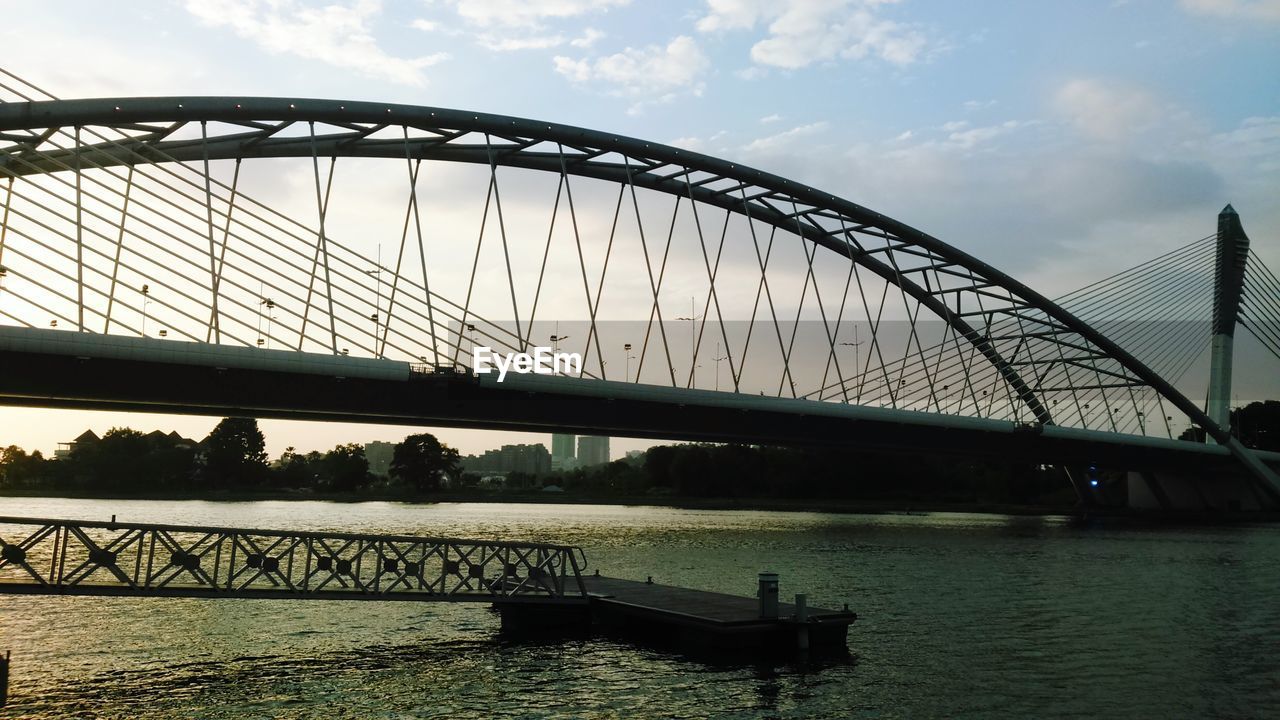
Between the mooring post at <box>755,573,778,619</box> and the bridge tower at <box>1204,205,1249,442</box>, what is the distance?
9474 cm

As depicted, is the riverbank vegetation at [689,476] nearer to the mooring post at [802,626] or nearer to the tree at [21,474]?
the tree at [21,474]

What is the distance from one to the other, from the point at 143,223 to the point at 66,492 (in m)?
151

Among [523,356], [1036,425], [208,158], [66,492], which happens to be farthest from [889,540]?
[66,492]

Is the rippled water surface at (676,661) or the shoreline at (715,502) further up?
the shoreline at (715,502)

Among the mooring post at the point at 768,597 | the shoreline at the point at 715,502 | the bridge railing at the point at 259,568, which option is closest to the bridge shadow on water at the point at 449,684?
the mooring post at the point at 768,597

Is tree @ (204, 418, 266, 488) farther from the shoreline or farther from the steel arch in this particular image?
the steel arch

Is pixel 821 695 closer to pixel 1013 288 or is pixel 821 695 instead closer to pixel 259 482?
pixel 1013 288

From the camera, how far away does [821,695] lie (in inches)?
882

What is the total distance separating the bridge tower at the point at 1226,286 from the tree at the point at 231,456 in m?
159

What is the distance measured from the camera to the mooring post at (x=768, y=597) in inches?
1081

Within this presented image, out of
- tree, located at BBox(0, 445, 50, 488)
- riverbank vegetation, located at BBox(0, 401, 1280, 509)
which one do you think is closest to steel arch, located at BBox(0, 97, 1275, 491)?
riverbank vegetation, located at BBox(0, 401, 1280, 509)

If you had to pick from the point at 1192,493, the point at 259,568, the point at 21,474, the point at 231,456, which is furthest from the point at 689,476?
the point at 259,568

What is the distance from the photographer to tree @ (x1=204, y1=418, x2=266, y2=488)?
7530 inches

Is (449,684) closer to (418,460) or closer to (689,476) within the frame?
(689,476)
